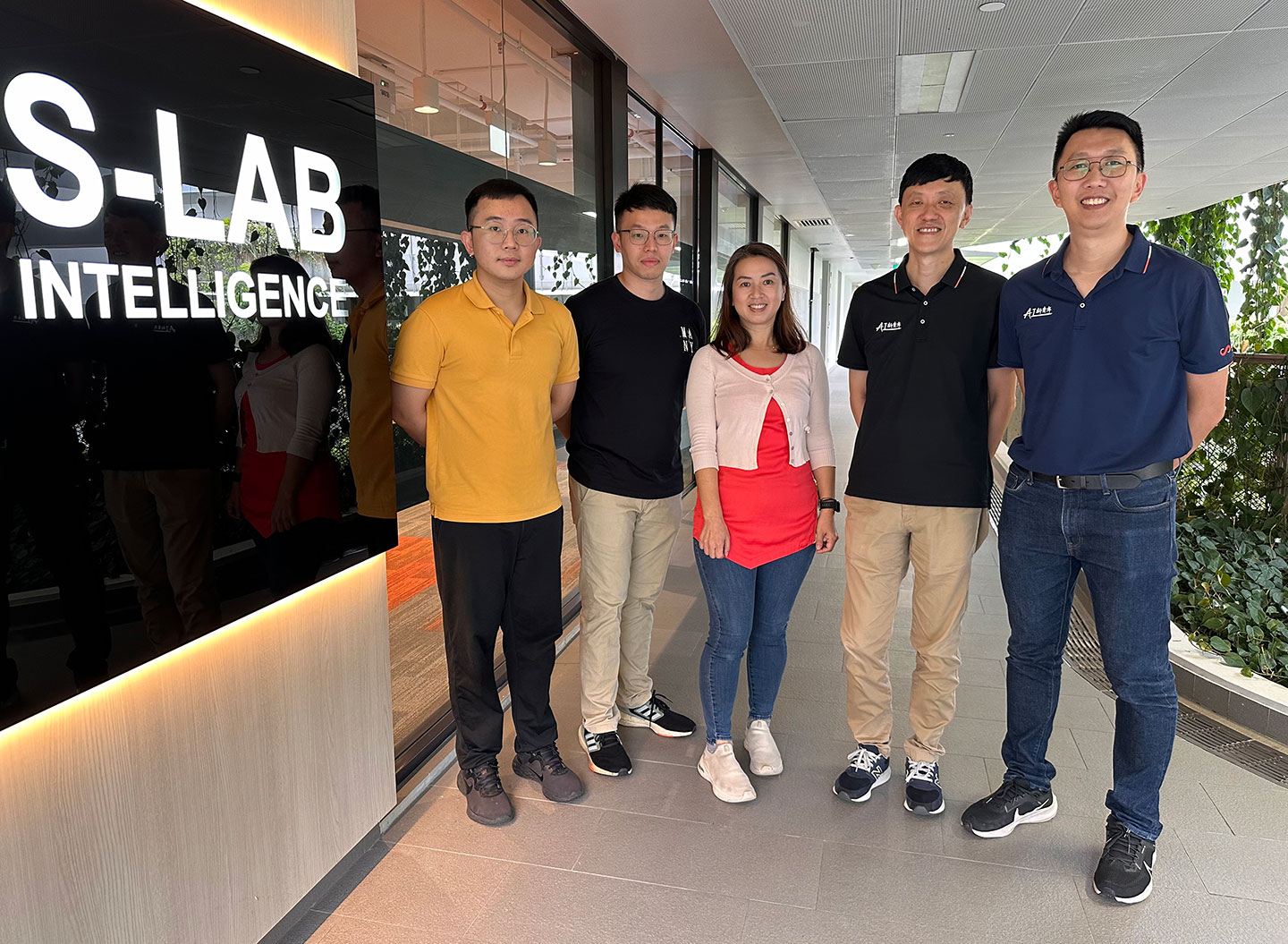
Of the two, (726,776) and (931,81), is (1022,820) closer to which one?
(726,776)

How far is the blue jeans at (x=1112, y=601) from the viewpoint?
221 cm

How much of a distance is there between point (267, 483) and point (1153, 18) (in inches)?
185

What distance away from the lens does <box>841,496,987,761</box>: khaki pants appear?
254 cm

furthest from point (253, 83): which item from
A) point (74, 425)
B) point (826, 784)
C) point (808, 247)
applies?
point (808, 247)

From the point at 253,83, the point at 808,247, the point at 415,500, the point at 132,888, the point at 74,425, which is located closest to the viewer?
the point at 74,425

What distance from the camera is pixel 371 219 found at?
222 cm

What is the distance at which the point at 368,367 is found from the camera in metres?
2.26

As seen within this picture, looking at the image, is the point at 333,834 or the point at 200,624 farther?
the point at 333,834

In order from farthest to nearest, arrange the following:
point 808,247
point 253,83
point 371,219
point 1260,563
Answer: point 808,247 → point 1260,563 → point 371,219 → point 253,83

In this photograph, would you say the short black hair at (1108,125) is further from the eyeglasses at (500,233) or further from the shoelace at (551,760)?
the shoelace at (551,760)

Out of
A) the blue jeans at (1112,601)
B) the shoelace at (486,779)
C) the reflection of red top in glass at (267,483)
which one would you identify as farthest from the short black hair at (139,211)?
the blue jeans at (1112,601)

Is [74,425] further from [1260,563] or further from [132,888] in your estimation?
[1260,563]

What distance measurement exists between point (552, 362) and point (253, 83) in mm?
1056

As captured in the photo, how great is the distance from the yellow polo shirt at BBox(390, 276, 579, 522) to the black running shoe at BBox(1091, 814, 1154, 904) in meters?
1.82
